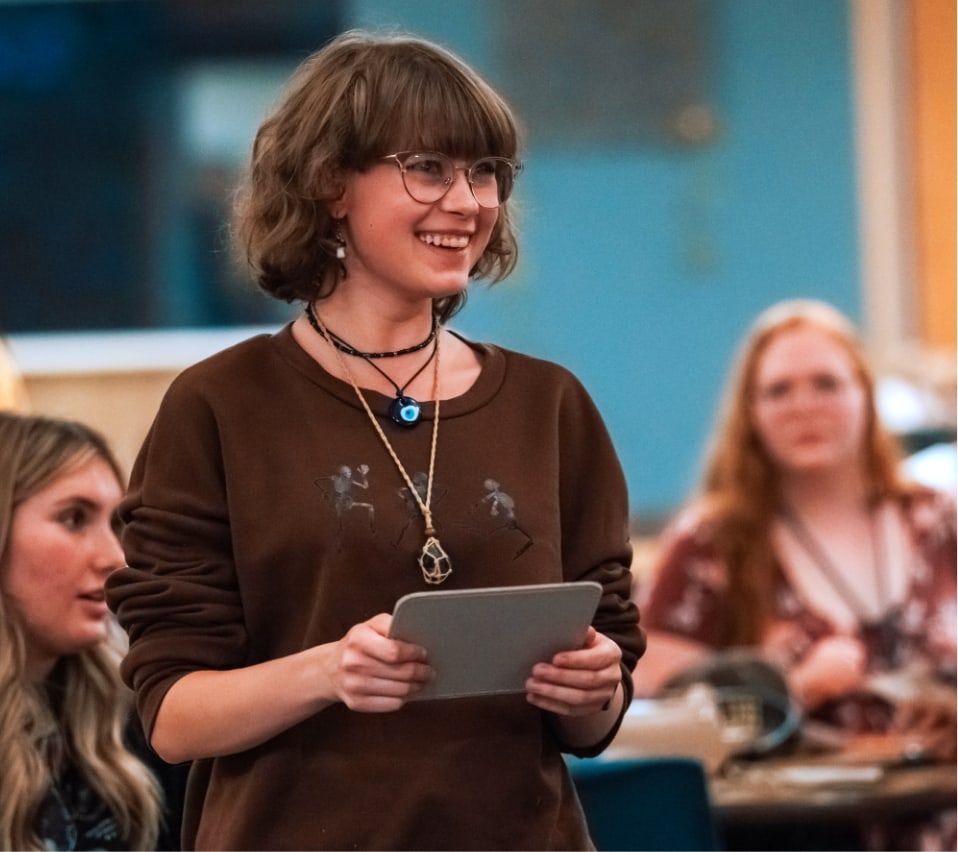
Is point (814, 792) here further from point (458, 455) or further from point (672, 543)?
point (458, 455)

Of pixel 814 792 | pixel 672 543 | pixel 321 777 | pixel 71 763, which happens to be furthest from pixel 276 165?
pixel 672 543

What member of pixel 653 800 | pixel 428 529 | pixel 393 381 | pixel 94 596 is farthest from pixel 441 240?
pixel 653 800

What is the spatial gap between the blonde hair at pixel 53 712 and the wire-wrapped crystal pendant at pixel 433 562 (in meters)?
0.81

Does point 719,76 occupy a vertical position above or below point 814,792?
above

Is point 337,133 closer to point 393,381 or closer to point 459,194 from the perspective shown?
point 459,194

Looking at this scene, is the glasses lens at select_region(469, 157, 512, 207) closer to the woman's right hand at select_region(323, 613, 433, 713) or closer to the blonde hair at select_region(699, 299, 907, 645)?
the woman's right hand at select_region(323, 613, 433, 713)

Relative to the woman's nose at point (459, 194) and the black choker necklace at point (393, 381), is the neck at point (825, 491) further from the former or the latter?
the woman's nose at point (459, 194)

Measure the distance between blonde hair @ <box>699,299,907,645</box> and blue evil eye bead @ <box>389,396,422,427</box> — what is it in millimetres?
2089

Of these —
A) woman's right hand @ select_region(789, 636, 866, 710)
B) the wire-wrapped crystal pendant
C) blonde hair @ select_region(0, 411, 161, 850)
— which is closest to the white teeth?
the wire-wrapped crystal pendant

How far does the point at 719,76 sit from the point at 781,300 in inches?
35.0

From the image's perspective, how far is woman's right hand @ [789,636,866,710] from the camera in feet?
11.0

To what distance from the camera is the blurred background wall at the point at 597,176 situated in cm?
629

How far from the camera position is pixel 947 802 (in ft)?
9.21

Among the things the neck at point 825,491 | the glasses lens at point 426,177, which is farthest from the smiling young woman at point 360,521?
the neck at point 825,491
